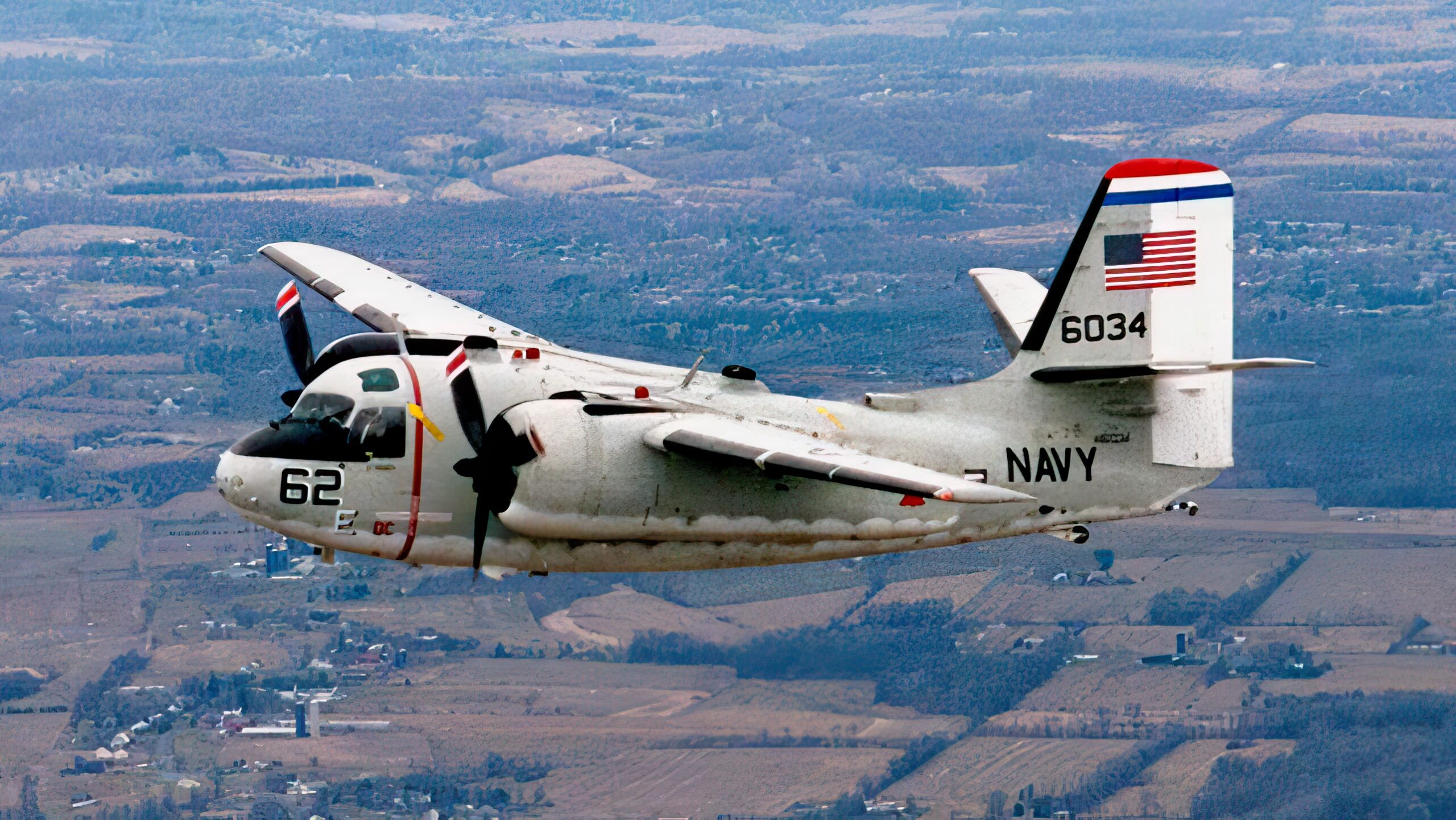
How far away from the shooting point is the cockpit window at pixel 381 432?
1692 inches

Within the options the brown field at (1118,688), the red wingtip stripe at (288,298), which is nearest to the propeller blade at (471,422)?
the red wingtip stripe at (288,298)

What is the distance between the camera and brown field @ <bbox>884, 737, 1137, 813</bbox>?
124 metres

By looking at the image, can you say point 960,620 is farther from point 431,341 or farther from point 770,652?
point 431,341

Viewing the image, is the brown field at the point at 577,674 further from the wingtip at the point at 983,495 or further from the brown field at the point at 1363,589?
the wingtip at the point at 983,495

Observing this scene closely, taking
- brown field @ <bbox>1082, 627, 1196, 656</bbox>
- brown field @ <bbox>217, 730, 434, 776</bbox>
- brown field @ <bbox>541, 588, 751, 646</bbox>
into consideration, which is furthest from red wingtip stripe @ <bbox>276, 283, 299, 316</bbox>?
brown field @ <bbox>1082, 627, 1196, 656</bbox>

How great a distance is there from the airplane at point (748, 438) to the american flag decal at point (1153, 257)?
0.14 ft

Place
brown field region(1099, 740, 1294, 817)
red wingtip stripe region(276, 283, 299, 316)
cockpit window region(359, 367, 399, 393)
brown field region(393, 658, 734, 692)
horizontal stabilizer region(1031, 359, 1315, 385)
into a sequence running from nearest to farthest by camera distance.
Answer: cockpit window region(359, 367, 399, 393), horizontal stabilizer region(1031, 359, 1315, 385), red wingtip stripe region(276, 283, 299, 316), brown field region(1099, 740, 1294, 817), brown field region(393, 658, 734, 692)

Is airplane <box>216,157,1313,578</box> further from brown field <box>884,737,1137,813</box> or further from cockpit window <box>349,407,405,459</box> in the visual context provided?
brown field <box>884,737,1137,813</box>

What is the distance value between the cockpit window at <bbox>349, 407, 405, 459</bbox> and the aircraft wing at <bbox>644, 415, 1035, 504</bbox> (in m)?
5.30

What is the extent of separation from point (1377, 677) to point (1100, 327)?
235 ft

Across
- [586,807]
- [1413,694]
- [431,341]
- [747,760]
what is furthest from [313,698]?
[431,341]

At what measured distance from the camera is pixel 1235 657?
137500 mm

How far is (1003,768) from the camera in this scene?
128125 mm

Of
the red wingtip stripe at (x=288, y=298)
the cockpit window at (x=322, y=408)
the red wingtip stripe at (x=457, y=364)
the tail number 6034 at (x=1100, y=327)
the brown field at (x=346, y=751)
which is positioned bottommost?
the brown field at (x=346, y=751)
